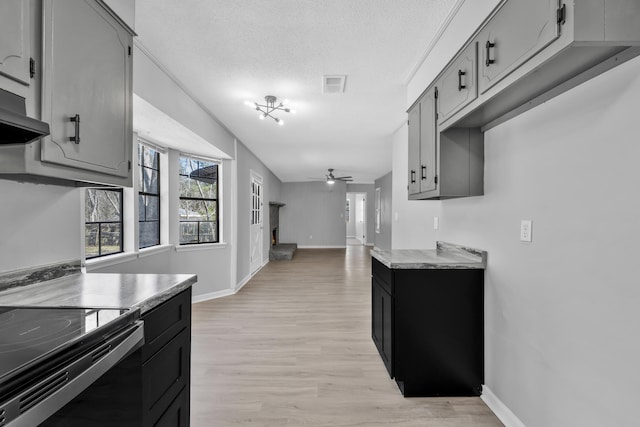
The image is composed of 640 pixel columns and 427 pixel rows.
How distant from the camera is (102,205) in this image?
3.10m

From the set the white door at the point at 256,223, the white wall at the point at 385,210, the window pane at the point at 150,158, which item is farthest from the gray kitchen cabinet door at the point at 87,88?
the white wall at the point at 385,210

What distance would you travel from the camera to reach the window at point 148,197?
12.1 feet

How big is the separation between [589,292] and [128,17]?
2721 millimetres

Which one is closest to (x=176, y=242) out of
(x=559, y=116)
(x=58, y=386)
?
(x=58, y=386)

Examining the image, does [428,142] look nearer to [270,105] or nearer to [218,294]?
[270,105]

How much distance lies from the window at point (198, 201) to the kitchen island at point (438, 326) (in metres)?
3.41

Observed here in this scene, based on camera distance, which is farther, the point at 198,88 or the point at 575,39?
the point at 198,88

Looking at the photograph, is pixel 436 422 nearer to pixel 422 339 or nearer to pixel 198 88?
pixel 422 339

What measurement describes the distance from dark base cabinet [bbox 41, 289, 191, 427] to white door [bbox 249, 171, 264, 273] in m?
4.79

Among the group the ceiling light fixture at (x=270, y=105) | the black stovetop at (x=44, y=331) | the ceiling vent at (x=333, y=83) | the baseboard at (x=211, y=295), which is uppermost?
the ceiling vent at (x=333, y=83)

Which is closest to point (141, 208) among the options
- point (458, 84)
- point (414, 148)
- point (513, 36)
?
point (414, 148)

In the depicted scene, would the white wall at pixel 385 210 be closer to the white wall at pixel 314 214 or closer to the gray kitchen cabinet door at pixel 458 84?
the white wall at pixel 314 214

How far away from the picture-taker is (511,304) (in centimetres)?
181

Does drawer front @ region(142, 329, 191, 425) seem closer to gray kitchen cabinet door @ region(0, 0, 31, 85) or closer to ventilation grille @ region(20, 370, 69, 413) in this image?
ventilation grille @ region(20, 370, 69, 413)
